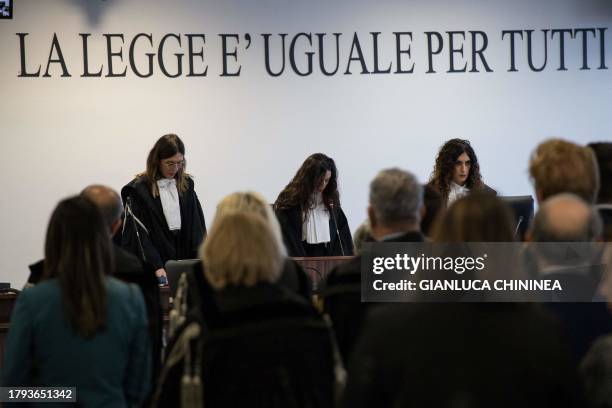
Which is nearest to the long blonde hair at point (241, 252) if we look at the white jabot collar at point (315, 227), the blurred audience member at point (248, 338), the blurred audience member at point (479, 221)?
the blurred audience member at point (248, 338)

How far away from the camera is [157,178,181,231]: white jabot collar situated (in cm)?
653

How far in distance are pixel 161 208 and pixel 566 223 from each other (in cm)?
396

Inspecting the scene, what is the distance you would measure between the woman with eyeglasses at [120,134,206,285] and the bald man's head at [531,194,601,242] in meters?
3.70

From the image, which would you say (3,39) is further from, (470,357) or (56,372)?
(470,357)

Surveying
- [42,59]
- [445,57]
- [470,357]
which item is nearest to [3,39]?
[42,59]

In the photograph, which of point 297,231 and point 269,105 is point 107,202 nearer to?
point 297,231

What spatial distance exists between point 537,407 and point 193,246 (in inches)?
190

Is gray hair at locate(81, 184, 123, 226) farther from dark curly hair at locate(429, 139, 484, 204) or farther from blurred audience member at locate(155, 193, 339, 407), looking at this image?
dark curly hair at locate(429, 139, 484, 204)

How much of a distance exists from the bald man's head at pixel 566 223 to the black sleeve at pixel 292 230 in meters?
3.45

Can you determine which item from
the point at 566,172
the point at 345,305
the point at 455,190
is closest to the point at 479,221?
the point at 345,305

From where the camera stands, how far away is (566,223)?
3010 mm

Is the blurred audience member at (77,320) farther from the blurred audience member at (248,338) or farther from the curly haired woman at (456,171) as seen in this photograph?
the curly haired woman at (456,171)

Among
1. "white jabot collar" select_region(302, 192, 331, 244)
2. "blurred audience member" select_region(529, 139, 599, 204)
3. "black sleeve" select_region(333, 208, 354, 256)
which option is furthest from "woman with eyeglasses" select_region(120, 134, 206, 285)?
"blurred audience member" select_region(529, 139, 599, 204)

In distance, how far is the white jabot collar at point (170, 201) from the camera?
653cm
